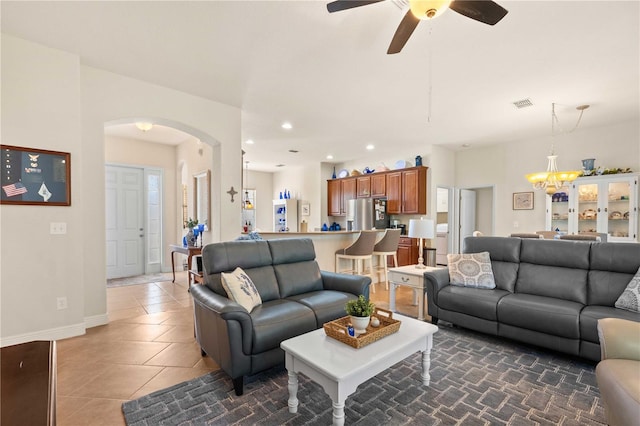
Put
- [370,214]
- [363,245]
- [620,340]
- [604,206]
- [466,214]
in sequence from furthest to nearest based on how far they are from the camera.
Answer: [466,214] < [370,214] < [604,206] < [363,245] < [620,340]

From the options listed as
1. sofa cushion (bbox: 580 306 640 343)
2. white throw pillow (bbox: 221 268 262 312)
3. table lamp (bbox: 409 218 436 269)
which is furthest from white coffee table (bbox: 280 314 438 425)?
table lamp (bbox: 409 218 436 269)

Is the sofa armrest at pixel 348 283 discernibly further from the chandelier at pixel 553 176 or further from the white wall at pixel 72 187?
the chandelier at pixel 553 176

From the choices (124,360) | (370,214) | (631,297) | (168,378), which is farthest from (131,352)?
(370,214)

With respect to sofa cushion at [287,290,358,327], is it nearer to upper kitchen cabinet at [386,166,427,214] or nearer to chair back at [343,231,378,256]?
chair back at [343,231,378,256]

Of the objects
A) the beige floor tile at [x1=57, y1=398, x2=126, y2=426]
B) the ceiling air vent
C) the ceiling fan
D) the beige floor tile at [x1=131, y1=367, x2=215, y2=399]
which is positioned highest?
the ceiling air vent

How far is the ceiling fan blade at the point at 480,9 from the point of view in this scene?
1.68 m

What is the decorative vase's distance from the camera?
189cm

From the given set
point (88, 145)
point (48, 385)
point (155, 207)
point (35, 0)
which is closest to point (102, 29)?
point (35, 0)

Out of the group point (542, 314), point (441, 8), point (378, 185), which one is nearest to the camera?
point (441, 8)

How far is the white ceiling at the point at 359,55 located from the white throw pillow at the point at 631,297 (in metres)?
2.13

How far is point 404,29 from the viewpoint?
6.53 feet

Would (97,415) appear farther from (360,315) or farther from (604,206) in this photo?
(604,206)

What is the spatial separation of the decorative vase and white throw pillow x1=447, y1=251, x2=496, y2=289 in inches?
68.2

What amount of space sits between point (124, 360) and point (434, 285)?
2.99 meters
